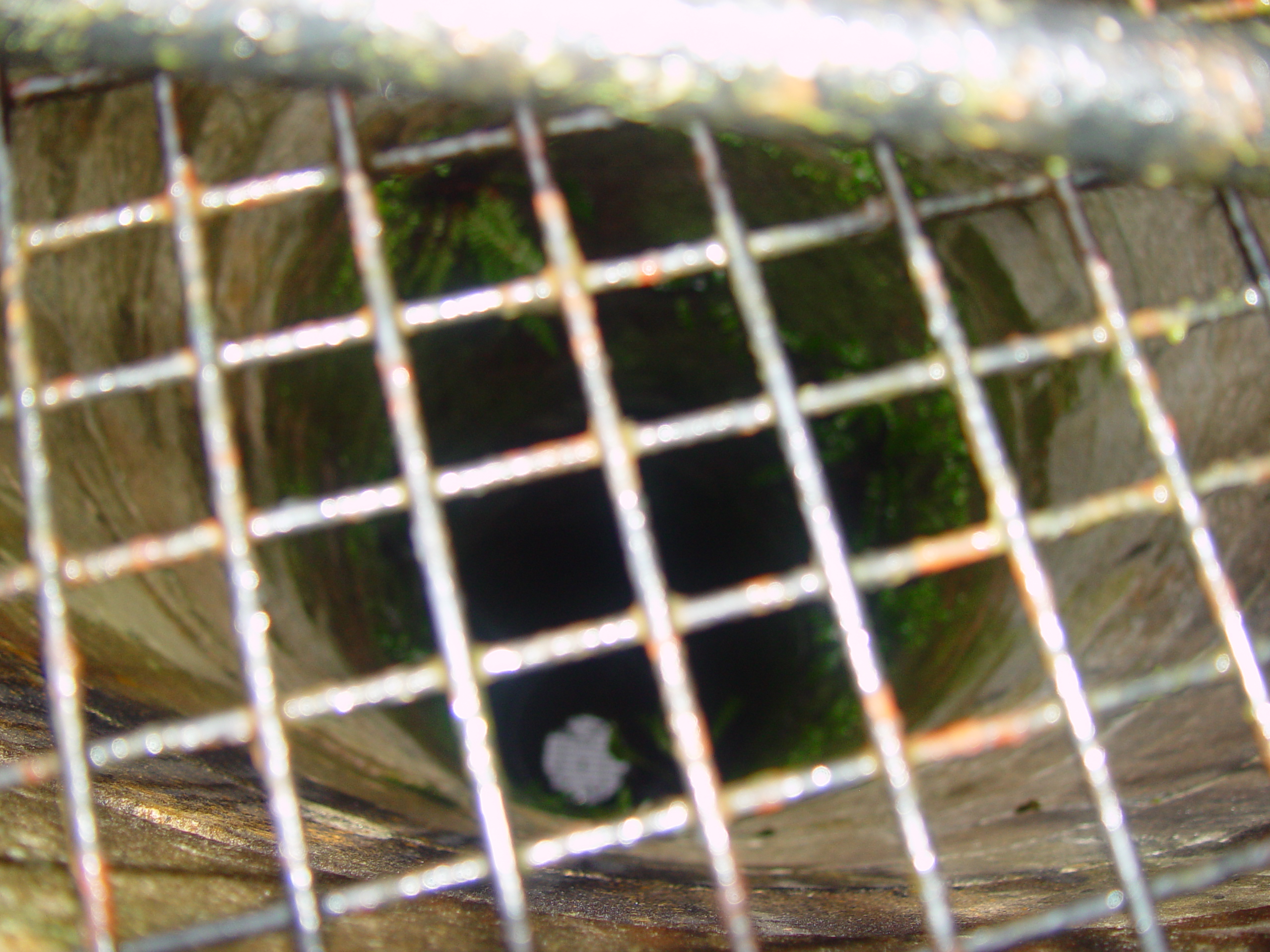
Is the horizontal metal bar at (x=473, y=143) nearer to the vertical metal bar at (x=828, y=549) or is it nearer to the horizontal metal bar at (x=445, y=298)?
the horizontal metal bar at (x=445, y=298)

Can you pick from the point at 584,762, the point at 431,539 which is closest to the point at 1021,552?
the point at 431,539

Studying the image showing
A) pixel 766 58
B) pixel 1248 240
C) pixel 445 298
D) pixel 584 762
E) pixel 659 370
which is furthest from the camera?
pixel 584 762

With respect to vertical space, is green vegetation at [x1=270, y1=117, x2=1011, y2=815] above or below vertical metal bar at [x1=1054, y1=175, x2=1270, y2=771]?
above

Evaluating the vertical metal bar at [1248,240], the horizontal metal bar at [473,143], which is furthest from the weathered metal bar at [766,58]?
the vertical metal bar at [1248,240]

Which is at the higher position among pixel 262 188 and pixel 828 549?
pixel 262 188

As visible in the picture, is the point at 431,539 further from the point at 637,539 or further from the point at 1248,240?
the point at 1248,240

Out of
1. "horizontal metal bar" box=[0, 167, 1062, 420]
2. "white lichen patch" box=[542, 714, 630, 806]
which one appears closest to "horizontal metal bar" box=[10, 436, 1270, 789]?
"horizontal metal bar" box=[0, 167, 1062, 420]

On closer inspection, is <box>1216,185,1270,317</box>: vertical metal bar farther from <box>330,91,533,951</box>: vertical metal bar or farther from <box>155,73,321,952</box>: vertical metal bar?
<box>155,73,321,952</box>: vertical metal bar
